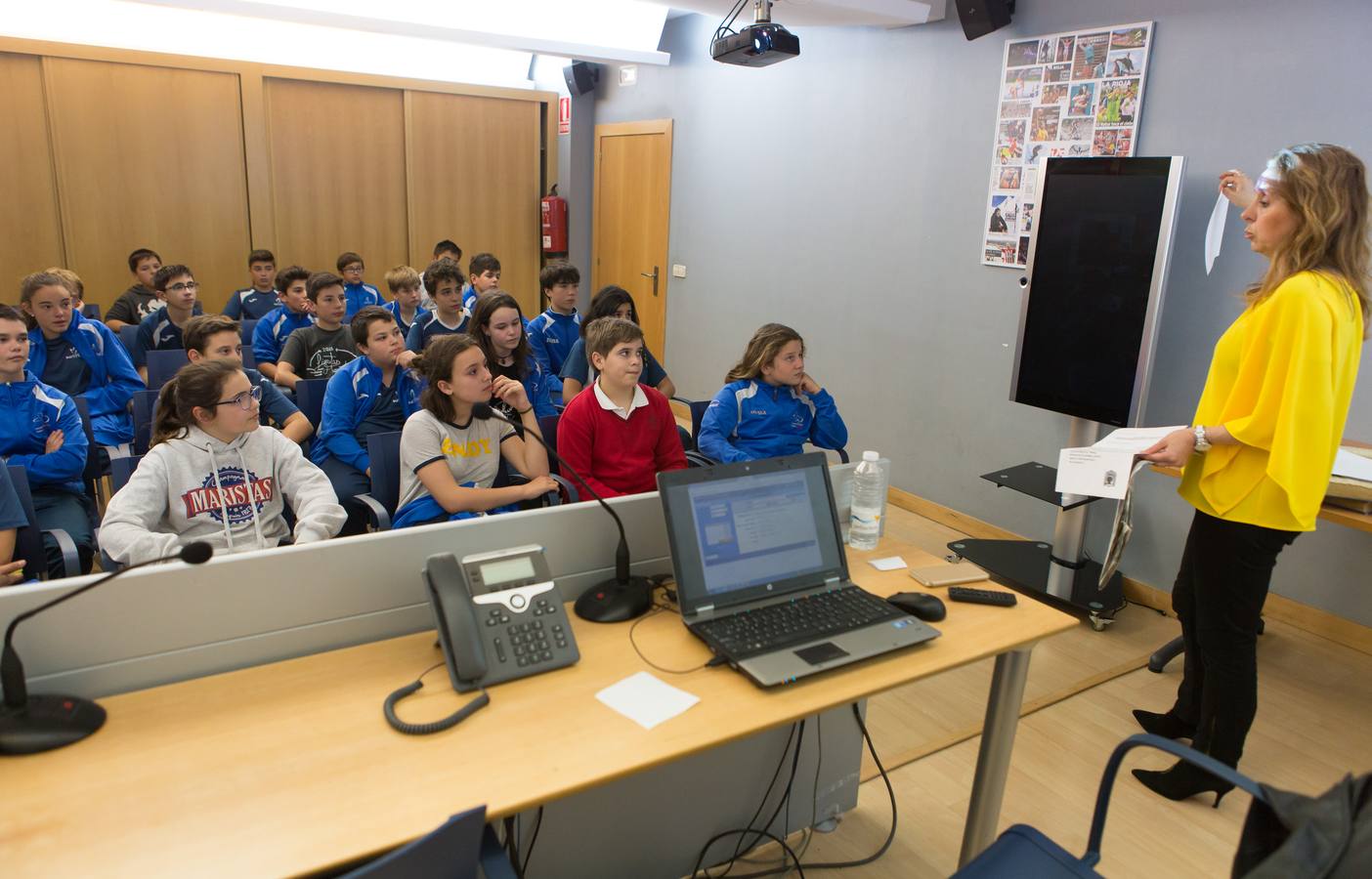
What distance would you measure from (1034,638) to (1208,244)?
5.89 feet

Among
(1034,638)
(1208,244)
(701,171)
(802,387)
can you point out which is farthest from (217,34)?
(1034,638)

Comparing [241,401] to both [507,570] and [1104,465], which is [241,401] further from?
[1104,465]

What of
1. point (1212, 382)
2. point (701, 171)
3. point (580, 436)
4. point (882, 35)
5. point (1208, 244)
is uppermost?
point (882, 35)

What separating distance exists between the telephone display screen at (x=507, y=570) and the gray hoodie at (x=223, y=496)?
0.90 m

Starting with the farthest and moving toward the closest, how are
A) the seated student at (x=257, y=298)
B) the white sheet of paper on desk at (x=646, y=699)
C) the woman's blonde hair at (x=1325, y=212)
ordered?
the seated student at (x=257, y=298) < the woman's blonde hair at (x=1325, y=212) < the white sheet of paper on desk at (x=646, y=699)

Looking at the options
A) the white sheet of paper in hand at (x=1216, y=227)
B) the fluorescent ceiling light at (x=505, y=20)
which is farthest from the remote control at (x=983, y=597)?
the fluorescent ceiling light at (x=505, y=20)

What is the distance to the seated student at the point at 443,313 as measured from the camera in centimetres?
468

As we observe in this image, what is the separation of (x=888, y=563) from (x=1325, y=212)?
1285 millimetres

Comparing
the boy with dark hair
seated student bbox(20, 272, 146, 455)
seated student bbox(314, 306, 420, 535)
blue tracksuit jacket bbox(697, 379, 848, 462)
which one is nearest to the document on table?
blue tracksuit jacket bbox(697, 379, 848, 462)

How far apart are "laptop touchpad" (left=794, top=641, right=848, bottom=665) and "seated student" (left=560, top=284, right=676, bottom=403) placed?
252cm

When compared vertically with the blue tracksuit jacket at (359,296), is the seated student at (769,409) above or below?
below

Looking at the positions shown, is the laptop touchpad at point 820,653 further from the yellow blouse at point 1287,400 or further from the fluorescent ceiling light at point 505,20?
the fluorescent ceiling light at point 505,20

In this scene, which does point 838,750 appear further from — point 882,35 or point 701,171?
point 701,171

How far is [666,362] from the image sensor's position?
273 inches
